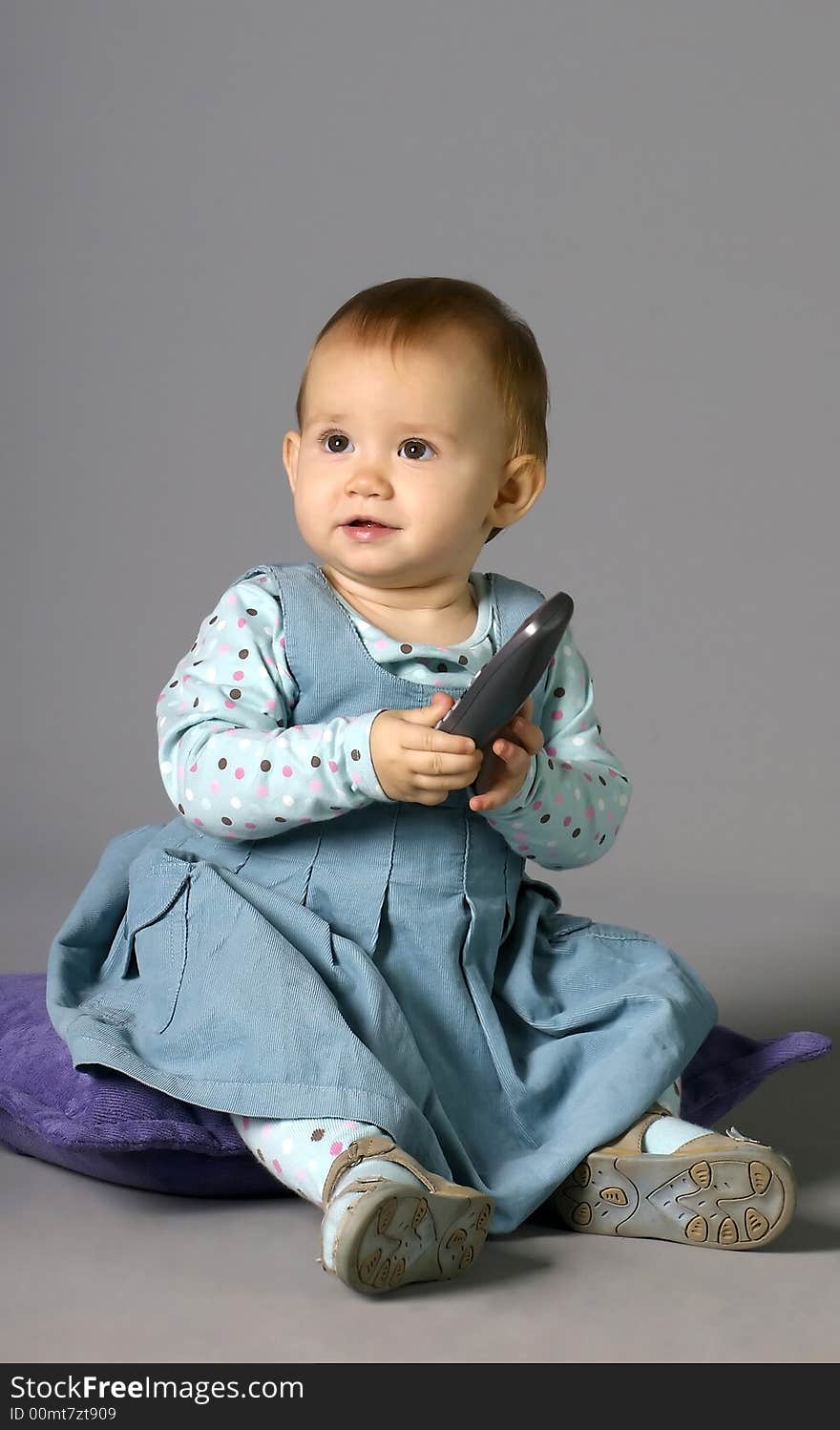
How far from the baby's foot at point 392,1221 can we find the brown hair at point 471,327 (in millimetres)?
829

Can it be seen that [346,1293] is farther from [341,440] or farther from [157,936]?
[341,440]

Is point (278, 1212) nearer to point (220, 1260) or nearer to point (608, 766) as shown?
point (220, 1260)

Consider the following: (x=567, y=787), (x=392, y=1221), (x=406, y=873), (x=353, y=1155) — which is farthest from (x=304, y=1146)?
(x=567, y=787)

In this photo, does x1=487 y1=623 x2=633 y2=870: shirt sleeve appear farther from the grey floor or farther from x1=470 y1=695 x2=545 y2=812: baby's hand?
the grey floor

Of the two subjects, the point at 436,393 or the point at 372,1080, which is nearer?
the point at 372,1080

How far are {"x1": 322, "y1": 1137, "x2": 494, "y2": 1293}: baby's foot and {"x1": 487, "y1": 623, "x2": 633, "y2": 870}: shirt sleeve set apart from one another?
42 centimetres

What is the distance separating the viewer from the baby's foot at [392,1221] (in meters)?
1.57

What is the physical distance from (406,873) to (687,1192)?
448 millimetres

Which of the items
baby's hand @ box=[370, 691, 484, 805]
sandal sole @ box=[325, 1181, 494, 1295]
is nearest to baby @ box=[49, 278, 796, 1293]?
→ baby's hand @ box=[370, 691, 484, 805]

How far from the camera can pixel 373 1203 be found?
1560 mm

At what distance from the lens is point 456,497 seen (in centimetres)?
202

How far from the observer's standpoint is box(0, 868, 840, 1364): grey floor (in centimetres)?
154
